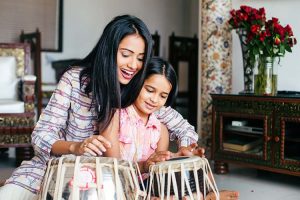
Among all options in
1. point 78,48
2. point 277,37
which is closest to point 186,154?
point 277,37

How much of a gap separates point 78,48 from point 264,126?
338cm

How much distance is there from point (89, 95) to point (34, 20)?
394 cm

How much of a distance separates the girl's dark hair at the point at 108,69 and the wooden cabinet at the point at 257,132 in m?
1.55

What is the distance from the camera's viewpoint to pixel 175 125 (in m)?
2.02

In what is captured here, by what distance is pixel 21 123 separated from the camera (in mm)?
3518

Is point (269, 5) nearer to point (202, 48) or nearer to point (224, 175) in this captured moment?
point (202, 48)

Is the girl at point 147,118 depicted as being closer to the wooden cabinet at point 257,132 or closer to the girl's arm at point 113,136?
the girl's arm at point 113,136

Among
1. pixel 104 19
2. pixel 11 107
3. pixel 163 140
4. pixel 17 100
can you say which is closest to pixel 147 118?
pixel 163 140

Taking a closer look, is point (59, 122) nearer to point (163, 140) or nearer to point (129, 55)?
point (129, 55)

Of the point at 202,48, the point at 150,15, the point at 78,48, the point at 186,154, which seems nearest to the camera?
the point at 186,154

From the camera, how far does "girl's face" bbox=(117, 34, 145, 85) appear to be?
1709mm

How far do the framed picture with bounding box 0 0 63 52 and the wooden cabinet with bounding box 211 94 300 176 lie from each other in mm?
2865

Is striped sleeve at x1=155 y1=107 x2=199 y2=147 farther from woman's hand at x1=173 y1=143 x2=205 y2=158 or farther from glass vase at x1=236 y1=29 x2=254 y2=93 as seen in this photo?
glass vase at x1=236 y1=29 x2=254 y2=93

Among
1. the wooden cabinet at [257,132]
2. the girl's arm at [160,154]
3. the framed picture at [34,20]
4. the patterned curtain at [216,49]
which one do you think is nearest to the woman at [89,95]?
the girl's arm at [160,154]
